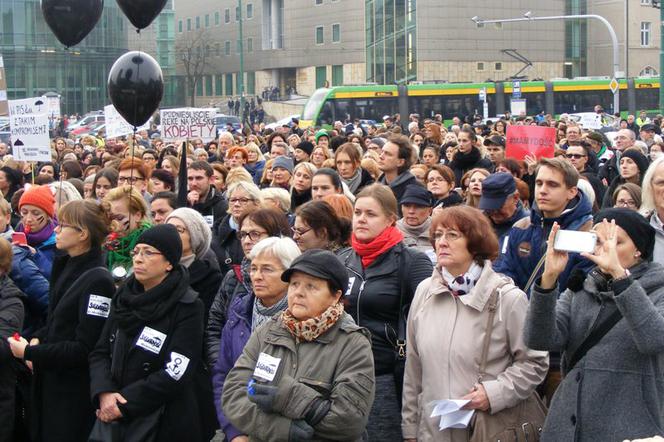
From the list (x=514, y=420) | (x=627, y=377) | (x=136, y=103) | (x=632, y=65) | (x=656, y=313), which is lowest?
(x=514, y=420)

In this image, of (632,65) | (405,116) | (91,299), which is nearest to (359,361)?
(91,299)

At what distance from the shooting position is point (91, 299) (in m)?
5.45

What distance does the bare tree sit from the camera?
278 ft

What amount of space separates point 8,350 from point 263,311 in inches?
67.6

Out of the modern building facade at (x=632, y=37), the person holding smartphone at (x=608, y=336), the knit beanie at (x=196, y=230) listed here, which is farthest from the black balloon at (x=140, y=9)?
the modern building facade at (x=632, y=37)

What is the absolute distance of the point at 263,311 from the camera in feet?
16.3

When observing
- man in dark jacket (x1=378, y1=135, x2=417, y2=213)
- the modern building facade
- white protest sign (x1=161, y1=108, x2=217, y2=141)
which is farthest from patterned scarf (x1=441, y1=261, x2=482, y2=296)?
the modern building facade

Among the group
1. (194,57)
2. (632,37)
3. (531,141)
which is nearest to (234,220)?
(531,141)

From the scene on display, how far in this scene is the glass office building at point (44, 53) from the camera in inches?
2295

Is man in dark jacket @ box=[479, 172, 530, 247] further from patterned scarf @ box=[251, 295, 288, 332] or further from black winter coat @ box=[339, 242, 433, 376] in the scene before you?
patterned scarf @ box=[251, 295, 288, 332]

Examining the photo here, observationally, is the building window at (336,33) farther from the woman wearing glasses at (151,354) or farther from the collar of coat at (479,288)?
the collar of coat at (479,288)

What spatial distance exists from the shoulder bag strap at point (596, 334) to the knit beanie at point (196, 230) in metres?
2.63

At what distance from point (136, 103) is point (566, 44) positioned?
67482mm

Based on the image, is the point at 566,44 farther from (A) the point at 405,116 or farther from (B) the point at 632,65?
(A) the point at 405,116
